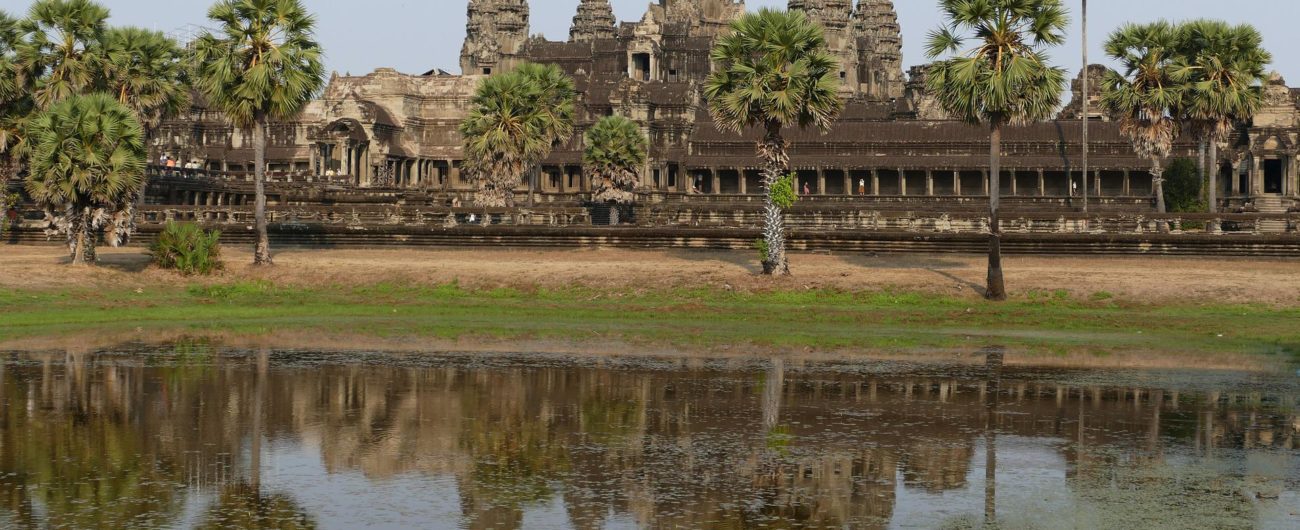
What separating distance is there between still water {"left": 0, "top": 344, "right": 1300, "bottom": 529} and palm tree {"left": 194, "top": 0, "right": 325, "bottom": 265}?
1888 cm

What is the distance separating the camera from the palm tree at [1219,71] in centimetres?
6375

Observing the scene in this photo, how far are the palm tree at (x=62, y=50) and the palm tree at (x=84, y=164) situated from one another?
11.5 m

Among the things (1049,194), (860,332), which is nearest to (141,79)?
(860,332)

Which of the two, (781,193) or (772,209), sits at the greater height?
(781,193)

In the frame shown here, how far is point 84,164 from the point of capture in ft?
148

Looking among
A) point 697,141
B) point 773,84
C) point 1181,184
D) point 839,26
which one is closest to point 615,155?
point 697,141

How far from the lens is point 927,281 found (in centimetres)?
4334

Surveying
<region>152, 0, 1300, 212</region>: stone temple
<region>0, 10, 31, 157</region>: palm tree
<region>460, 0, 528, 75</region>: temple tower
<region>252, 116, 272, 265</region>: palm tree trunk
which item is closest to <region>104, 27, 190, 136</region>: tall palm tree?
<region>0, 10, 31, 157</region>: palm tree

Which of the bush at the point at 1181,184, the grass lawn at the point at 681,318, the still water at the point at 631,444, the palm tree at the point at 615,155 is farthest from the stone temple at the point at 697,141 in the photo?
the still water at the point at 631,444

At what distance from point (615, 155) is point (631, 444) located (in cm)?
6225

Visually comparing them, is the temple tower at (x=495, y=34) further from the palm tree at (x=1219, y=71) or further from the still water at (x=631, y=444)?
the still water at (x=631, y=444)

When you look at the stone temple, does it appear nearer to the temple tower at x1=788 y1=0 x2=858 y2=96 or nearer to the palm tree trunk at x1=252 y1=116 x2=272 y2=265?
the temple tower at x1=788 y1=0 x2=858 y2=96

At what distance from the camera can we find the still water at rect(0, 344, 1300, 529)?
1670cm

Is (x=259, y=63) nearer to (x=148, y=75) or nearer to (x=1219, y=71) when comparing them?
(x=148, y=75)
